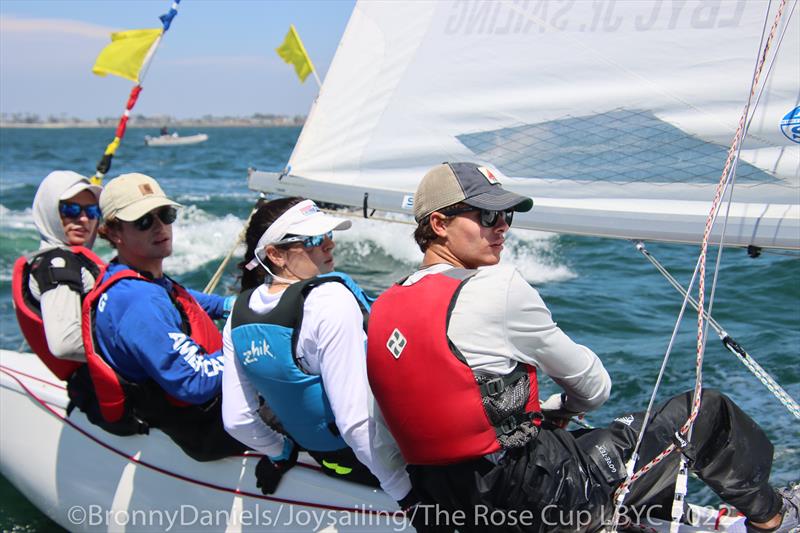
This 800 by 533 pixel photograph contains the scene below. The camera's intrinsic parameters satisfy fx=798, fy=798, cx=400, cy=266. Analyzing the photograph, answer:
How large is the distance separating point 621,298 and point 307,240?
468cm

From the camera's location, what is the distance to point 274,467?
102 inches

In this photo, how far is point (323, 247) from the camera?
2240 mm

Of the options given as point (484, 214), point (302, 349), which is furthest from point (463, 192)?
point (302, 349)

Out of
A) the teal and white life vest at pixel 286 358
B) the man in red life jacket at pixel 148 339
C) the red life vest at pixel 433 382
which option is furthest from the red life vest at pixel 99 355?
the red life vest at pixel 433 382

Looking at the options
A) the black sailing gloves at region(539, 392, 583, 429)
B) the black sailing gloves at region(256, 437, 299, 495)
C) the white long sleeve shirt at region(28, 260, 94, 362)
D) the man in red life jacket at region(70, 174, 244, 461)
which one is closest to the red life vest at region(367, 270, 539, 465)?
the black sailing gloves at region(539, 392, 583, 429)

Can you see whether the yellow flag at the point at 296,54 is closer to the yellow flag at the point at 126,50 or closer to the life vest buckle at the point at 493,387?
the yellow flag at the point at 126,50

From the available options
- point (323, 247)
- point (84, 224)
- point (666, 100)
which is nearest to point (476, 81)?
point (666, 100)

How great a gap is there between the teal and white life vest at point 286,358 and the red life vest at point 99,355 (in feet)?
1.88

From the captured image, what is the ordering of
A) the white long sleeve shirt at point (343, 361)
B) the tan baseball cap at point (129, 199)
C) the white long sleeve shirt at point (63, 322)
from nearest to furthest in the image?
the white long sleeve shirt at point (343, 361) < the tan baseball cap at point (129, 199) < the white long sleeve shirt at point (63, 322)

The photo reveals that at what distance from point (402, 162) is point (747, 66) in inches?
57.1

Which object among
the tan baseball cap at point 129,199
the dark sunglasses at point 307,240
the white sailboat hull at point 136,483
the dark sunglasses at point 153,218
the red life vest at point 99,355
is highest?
the dark sunglasses at point 307,240

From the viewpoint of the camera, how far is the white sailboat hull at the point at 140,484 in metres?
2.50

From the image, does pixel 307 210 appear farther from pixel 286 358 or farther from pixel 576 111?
pixel 576 111

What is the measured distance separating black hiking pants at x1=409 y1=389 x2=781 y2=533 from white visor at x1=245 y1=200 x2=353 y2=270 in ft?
2.23
